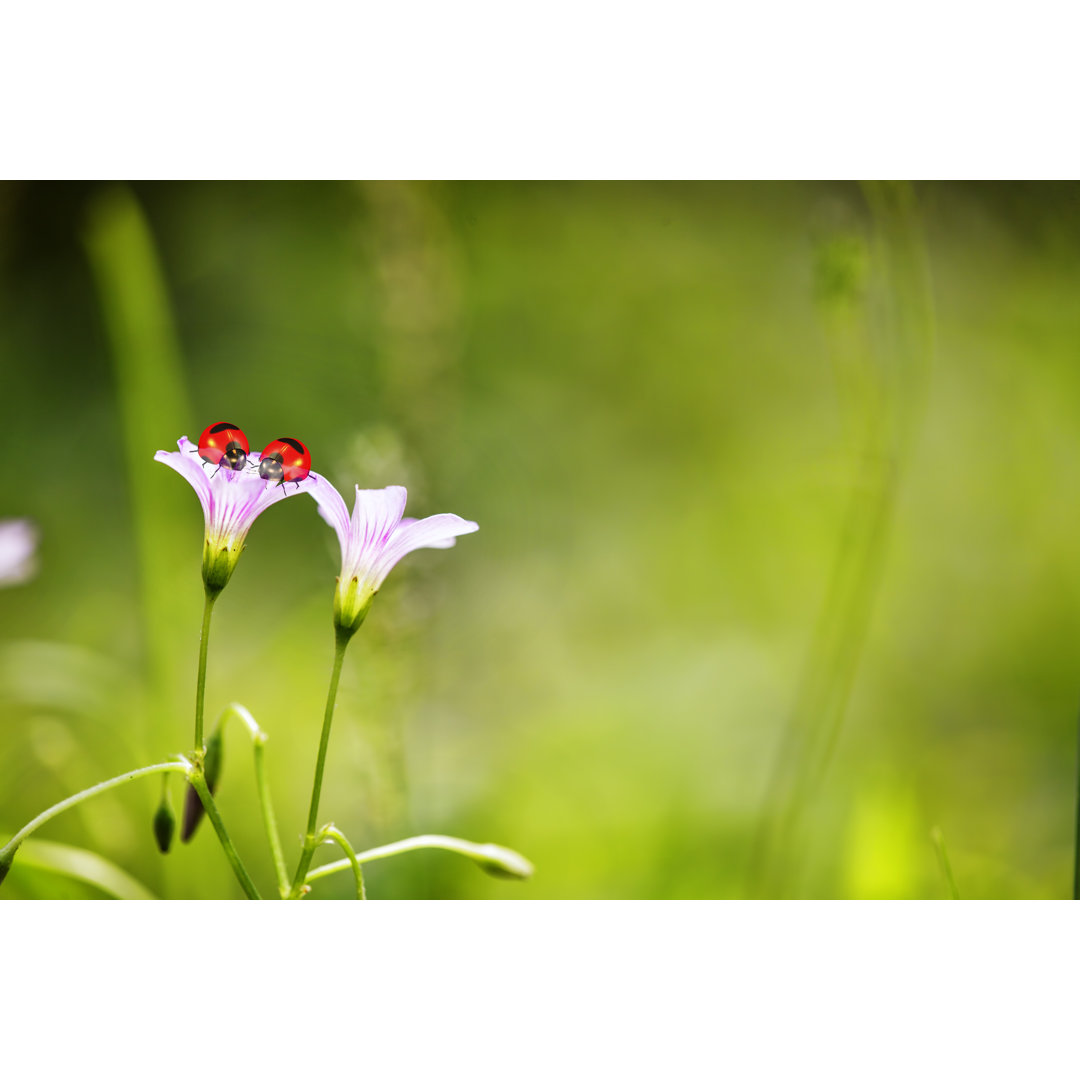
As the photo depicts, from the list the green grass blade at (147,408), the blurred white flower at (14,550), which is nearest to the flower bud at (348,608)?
the blurred white flower at (14,550)

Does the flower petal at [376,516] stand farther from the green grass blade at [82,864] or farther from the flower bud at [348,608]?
the green grass blade at [82,864]

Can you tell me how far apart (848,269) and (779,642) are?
21.7 inches

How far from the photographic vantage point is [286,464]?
563mm

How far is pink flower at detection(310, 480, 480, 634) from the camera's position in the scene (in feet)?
1.77

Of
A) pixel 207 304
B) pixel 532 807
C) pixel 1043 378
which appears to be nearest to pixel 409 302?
pixel 207 304

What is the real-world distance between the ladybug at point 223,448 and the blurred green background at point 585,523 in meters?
0.37

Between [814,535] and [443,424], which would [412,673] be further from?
[814,535]

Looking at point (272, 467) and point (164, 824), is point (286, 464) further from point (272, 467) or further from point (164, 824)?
point (164, 824)

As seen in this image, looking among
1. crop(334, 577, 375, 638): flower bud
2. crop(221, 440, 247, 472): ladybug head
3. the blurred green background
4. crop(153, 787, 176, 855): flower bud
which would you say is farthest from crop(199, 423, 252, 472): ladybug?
the blurred green background

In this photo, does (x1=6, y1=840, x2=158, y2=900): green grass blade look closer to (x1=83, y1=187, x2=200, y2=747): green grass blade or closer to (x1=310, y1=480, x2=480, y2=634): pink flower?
(x1=83, y1=187, x2=200, y2=747): green grass blade

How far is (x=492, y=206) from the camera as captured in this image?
4.09ft

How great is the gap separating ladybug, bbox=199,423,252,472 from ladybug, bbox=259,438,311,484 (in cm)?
1
